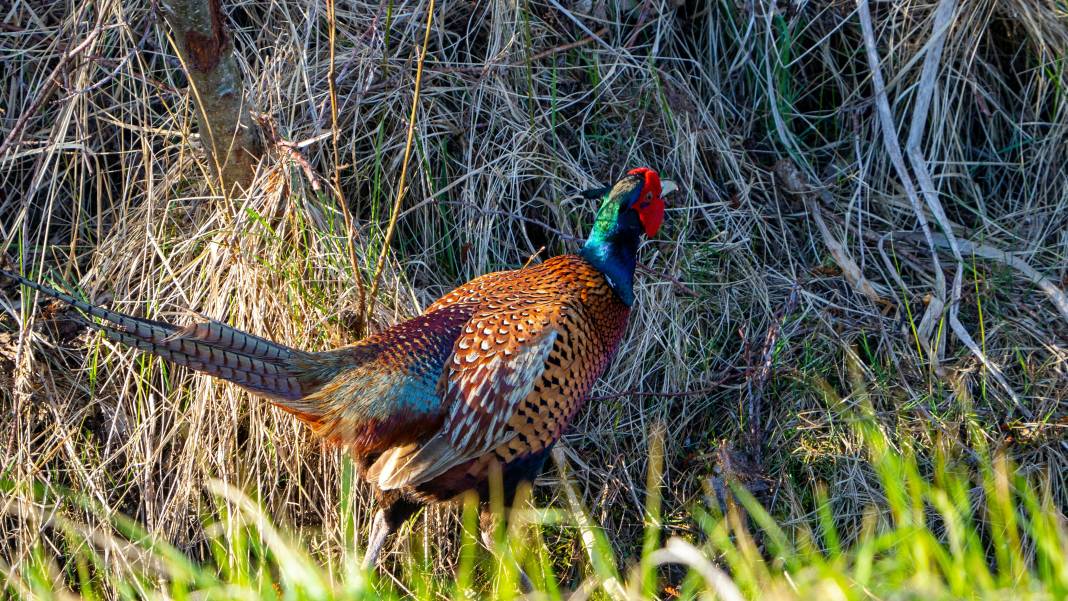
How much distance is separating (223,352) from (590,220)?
1.55 metres

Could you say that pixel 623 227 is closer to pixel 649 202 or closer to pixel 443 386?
pixel 649 202

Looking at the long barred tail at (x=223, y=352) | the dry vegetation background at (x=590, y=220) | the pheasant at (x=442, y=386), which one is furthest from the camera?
the dry vegetation background at (x=590, y=220)

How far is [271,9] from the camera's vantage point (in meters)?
3.62

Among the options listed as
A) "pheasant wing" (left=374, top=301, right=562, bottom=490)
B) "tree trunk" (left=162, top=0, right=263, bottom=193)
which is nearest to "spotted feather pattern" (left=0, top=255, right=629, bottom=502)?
"pheasant wing" (left=374, top=301, right=562, bottom=490)

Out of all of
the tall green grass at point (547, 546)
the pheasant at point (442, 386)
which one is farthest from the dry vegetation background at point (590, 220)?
the pheasant at point (442, 386)

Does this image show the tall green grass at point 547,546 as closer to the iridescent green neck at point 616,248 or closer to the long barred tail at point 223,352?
the long barred tail at point 223,352

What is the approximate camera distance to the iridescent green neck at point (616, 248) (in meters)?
3.06

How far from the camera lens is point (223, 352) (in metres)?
2.55

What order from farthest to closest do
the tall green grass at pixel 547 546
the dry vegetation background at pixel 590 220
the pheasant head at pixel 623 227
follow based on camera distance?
the dry vegetation background at pixel 590 220 → the pheasant head at pixel 623 227 → the tall green grass at pixel 547 546

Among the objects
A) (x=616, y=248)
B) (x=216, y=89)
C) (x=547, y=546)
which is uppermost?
(x=216, y=89)

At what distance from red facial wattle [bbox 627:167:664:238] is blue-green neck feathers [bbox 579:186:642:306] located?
0.02m

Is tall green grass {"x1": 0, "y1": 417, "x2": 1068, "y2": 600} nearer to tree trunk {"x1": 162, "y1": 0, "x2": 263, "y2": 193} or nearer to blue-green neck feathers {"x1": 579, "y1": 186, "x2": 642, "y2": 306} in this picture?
blue-green neck feathers {"x1": 579, "y1": 186, "x2": 642, "y2": 306}

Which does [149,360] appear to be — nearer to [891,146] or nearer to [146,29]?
[146,29]

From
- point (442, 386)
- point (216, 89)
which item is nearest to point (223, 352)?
point (442, 386)
